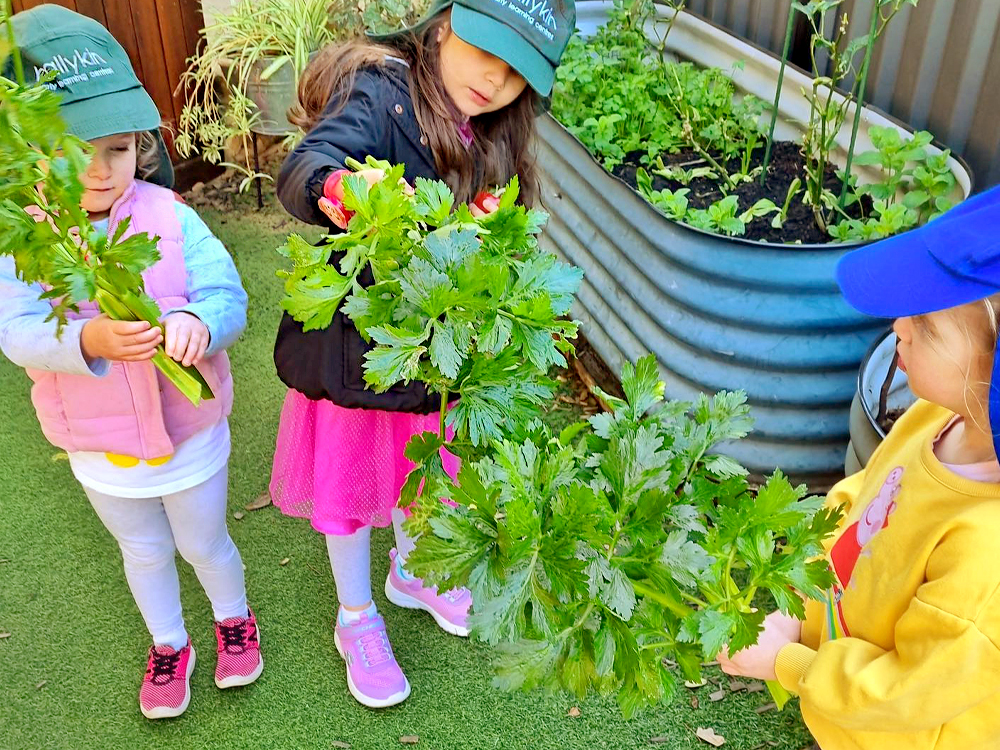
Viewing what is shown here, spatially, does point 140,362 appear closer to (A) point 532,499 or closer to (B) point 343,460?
(B) point 343,460

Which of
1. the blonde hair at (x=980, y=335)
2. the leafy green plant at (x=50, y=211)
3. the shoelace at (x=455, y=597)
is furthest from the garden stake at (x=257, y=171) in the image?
the blonde hair at (x=980, y=335)

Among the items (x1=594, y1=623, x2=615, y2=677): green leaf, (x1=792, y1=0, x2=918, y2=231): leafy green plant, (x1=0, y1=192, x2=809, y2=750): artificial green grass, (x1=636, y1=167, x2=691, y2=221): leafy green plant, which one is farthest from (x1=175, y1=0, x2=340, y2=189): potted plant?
(x1=594, y1=623, x2=615, y2=677): green leaf

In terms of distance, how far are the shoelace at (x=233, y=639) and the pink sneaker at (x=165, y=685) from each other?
9cm

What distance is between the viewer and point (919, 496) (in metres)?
1.25

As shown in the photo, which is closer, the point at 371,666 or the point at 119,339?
the point at 119,339

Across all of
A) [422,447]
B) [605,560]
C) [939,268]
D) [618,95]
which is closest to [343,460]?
[422,447]

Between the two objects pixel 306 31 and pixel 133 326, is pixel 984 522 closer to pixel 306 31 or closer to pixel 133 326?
pixel 133 326

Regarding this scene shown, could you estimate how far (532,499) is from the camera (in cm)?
90

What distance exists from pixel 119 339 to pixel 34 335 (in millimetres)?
235

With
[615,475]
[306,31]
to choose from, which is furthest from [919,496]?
[306,31]

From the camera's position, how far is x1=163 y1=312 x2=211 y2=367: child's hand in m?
1.52

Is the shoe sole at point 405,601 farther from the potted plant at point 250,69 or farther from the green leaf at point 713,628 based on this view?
the potted plant at point 250,69

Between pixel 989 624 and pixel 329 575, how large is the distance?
1689 millimetres

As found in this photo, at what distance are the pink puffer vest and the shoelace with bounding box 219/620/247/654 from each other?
0.60 metres
